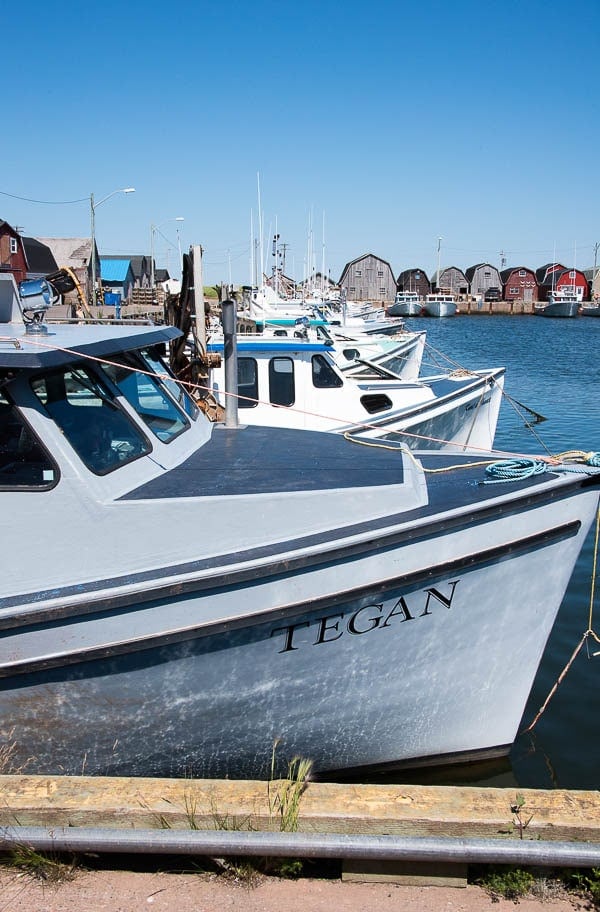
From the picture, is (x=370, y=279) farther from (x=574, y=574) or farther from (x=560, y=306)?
(x=574, y=574)

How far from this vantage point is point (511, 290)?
114500mm

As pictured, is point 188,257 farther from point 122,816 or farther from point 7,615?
point 122,816

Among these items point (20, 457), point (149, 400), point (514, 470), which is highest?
point (149, 400)

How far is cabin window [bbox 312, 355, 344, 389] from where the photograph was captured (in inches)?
521

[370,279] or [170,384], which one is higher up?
[370,279]

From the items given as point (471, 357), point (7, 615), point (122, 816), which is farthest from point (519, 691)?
point (471, 357)

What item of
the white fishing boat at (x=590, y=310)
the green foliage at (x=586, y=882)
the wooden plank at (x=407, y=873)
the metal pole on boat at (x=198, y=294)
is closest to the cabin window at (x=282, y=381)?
the metal pole on boat at (x=198, y=294)

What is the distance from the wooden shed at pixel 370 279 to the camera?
365ft

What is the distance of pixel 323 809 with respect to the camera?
3.45m

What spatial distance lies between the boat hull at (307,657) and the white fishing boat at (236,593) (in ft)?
0.04

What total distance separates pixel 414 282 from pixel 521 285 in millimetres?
15760

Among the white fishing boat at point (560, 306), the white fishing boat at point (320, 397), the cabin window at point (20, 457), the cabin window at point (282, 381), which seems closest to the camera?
the cabin window at point (20, 457)

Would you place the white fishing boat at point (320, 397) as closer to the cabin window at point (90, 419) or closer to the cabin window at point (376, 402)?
the cabin window at point (376, 402)

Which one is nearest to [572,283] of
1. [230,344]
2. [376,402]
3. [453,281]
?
[453,281]
